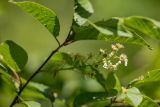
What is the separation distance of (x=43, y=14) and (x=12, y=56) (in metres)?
0.27

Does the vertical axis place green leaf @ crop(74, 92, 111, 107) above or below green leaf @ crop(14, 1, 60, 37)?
below

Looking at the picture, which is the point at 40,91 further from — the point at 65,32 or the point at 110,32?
the point at 65,32

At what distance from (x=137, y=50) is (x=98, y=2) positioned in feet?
2.23

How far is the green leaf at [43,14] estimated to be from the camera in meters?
1.69

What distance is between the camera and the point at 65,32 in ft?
16.8

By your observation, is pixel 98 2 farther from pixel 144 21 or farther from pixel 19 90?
pixel 144 21

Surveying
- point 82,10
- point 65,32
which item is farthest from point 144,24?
point 65,32

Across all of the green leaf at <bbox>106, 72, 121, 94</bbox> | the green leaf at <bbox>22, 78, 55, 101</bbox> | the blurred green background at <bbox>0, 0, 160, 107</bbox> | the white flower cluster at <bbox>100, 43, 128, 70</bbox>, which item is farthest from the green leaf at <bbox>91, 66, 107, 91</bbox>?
the blurred green background at <bbox>0, 0, 160, 107</bbox>

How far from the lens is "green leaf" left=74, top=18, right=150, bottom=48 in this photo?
162 cm

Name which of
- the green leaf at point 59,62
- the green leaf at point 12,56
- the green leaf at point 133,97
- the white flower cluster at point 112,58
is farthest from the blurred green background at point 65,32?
the green leaf at point 133,97

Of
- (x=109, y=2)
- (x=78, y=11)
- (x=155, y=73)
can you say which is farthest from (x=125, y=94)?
(x=109, y=2)

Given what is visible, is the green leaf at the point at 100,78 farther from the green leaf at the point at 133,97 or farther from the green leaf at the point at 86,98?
the green leaf at the point at 133,97

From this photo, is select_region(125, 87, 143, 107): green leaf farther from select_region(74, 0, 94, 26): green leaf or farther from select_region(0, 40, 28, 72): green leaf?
select_region(0, 40, 28, 72): green leaf

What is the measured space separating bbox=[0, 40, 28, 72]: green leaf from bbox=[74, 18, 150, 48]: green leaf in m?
0.29
